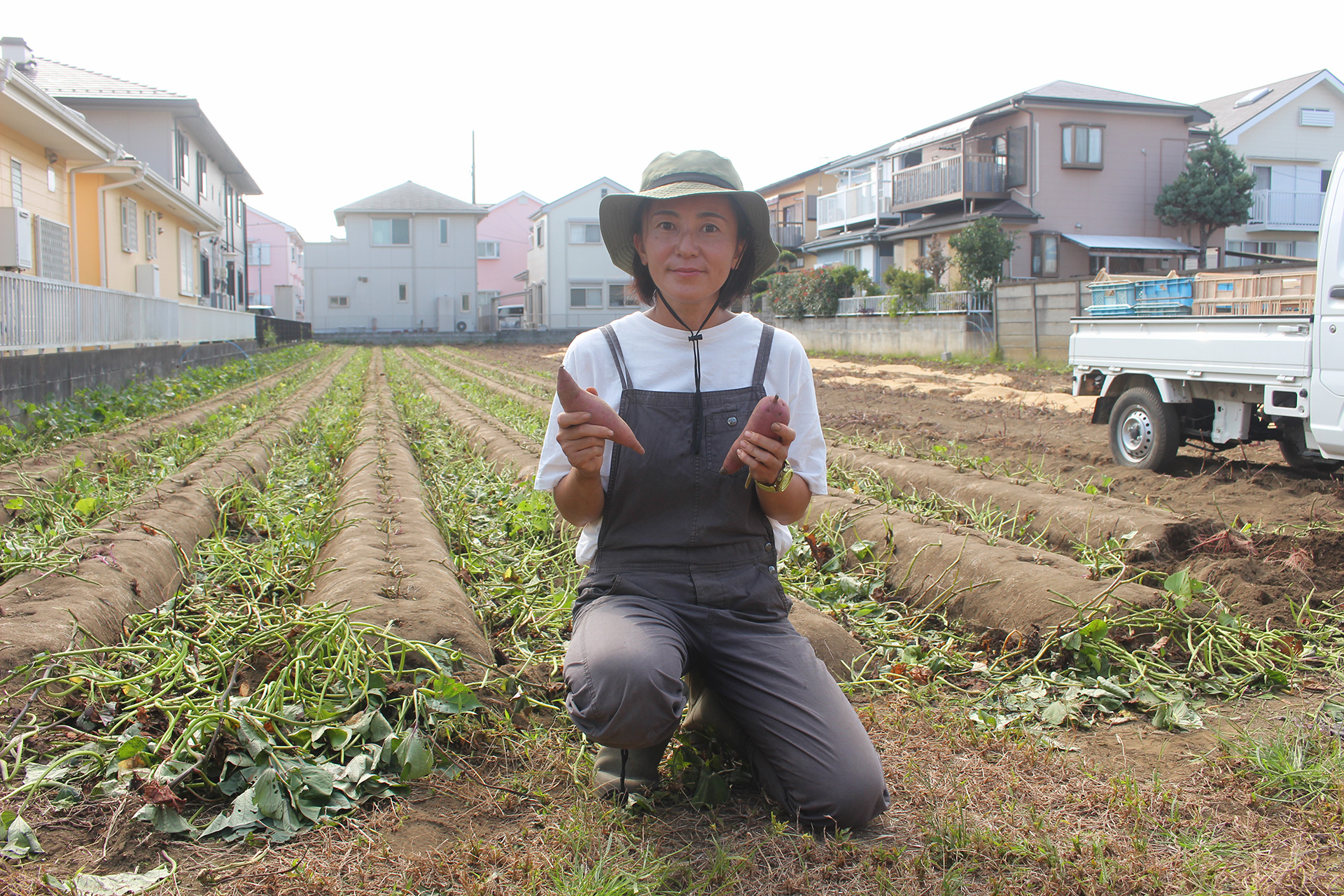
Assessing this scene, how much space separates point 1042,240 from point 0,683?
26275 mm

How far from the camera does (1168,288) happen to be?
722 centimetres

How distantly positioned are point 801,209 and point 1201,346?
35.1m

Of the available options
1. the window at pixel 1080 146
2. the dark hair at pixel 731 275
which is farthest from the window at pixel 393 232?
the dark hair at pixel 731 275

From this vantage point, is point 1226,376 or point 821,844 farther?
point 1226,376

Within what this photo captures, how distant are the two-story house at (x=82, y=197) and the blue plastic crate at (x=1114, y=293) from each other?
11.5 metres

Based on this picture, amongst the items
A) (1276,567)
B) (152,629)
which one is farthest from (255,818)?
(1276,567)

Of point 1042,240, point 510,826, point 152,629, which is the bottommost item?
point 510,826

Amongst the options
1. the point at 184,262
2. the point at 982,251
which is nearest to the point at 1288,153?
the point at 982,251

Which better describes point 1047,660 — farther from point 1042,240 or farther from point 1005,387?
point 1042,240

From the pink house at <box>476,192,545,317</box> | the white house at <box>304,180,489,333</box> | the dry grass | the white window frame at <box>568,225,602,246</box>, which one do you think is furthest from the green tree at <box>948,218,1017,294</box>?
the pink house at <box>476,192,545,317</box>

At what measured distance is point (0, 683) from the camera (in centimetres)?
273

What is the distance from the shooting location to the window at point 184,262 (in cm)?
2336

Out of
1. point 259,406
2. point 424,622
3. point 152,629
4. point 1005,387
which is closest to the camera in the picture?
point 424,622

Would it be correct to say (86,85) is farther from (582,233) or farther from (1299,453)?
(1299,453)
